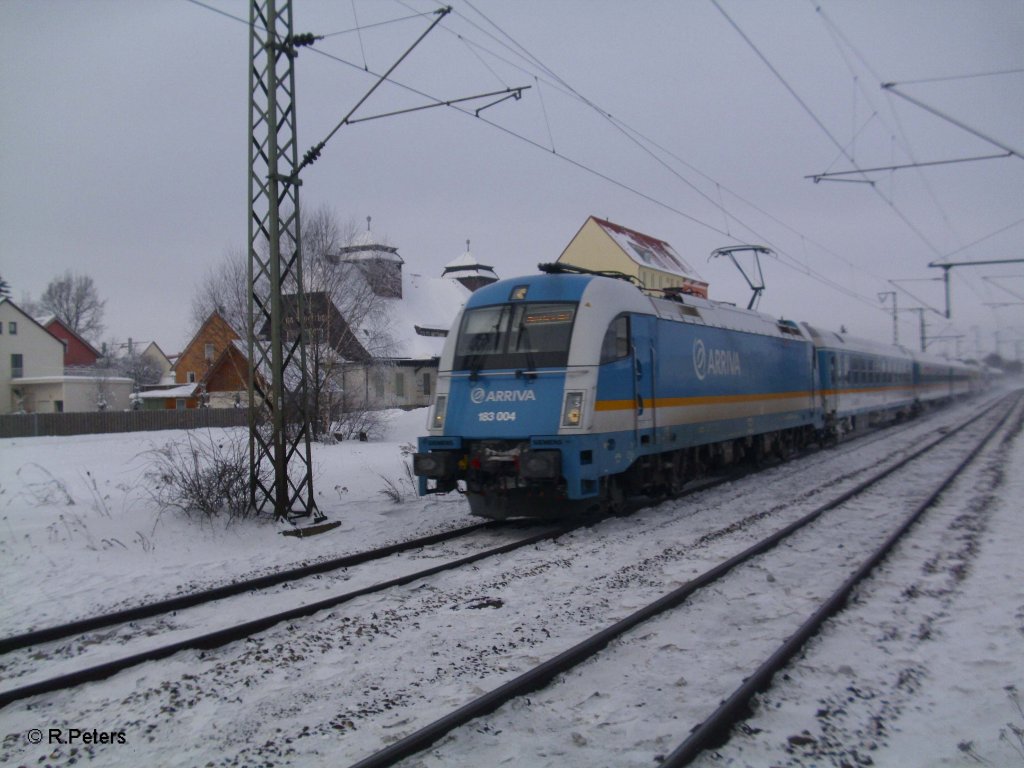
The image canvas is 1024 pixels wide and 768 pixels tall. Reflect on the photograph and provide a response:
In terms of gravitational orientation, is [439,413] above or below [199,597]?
above

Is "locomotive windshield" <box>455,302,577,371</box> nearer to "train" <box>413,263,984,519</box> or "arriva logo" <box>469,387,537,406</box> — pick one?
"train" <box>413,263,984,519</box>

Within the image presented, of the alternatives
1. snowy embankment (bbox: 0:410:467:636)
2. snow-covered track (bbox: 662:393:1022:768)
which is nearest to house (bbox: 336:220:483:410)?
snowy embankment (bbox: 0:410:467:636)

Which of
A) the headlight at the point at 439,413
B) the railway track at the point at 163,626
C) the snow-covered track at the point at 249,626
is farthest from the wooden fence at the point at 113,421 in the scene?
the railway track at the point at 163,626

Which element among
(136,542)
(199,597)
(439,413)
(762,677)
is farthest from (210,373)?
(762,677)

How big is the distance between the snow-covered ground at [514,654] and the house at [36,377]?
42607mm

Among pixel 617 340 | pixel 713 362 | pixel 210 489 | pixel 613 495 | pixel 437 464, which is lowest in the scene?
pixel 613 495

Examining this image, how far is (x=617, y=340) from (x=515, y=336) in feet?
4.45

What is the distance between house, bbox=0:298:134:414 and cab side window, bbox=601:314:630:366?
145 feet

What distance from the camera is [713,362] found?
1355 cm

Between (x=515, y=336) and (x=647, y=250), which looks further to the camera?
(x=647, y=250)

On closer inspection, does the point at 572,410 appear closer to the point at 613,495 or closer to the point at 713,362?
the point at 613,495

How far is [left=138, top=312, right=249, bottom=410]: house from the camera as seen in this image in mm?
35325

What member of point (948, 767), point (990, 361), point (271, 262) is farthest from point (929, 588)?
point (990, 361)

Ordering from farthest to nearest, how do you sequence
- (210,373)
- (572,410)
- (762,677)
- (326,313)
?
(210,373) < (326,313) < (572,410) < (762,677)
